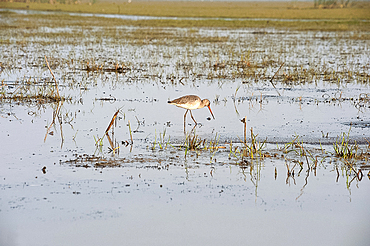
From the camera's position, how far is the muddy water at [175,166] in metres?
4.93

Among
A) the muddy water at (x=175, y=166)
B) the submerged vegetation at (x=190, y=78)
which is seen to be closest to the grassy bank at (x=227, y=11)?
the submerged vegetation at (x=190, y=78)

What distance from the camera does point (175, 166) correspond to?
6824 millimetres

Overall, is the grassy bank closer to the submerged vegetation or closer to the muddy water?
the submerged vegetation

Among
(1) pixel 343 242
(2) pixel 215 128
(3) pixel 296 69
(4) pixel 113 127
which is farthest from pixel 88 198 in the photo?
(3) pixel 296 69

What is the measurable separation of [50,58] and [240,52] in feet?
25.2

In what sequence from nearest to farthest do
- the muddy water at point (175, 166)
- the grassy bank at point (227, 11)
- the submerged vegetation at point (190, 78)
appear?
the muddy water at point (175, 166) < the submerged vegetation at point (190, 78) < the grassy bank at point (227, 11)

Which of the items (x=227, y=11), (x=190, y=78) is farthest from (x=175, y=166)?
(x=227, y=11)

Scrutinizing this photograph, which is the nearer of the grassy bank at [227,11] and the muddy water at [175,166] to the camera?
the muddy water at [175,166]

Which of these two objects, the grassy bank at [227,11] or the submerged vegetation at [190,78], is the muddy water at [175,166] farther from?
the grassy bank at [227,11]

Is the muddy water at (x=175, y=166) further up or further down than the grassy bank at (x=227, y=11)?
further down

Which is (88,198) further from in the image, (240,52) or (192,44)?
(192,44)

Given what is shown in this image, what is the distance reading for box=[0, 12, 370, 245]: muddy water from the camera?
16.2 feet

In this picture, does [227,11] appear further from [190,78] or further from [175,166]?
[175,166]

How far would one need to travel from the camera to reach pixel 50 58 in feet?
61.5
